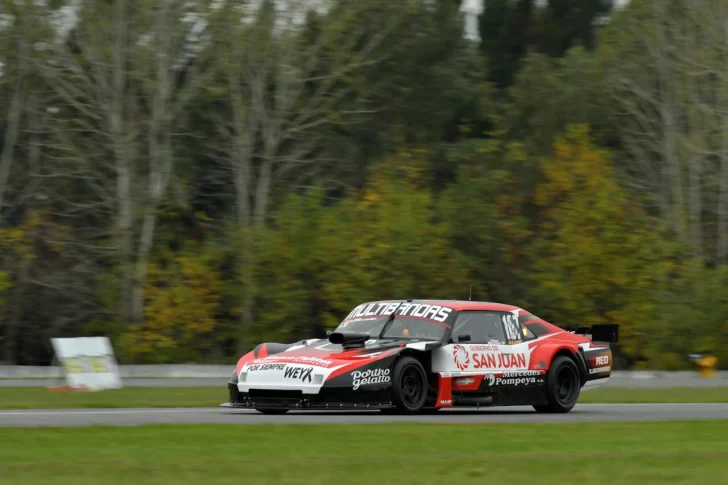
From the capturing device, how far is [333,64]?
4022cm

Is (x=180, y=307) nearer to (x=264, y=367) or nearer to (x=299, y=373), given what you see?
(x=264, y=367)

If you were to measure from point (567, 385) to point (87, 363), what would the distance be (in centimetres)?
792

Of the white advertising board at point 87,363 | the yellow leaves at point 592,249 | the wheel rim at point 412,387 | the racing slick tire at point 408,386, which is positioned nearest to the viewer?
the racing slick tire at point 408,386

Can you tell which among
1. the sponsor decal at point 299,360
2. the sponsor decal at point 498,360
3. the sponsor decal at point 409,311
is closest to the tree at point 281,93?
the sponsor decal at point 409,311

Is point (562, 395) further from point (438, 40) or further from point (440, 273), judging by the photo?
point (438, 40)

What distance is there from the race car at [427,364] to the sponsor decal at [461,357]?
0.01m

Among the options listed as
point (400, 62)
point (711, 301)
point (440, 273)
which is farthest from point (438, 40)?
point (711, 301)

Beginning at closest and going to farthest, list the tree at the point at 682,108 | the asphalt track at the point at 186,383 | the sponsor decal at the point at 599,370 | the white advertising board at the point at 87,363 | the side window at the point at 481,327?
the side window at the point at 481,327 < the sponsor decal at the point at 599,370 < the white advertising board at the point at 87,363 < the asphalt track at the point at 186,383 < the tree at the point at 682,108

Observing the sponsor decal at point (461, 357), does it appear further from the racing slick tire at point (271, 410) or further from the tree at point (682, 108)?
the tree at point (682, 108)

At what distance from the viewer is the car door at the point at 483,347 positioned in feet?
49.1

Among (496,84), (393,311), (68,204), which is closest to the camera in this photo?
(393,311)

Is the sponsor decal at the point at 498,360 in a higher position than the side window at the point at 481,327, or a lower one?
lower

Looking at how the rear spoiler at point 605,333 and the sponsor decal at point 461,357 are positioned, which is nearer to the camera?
the sponsor decal at point 461,357

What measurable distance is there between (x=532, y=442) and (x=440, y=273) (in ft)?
85.4
